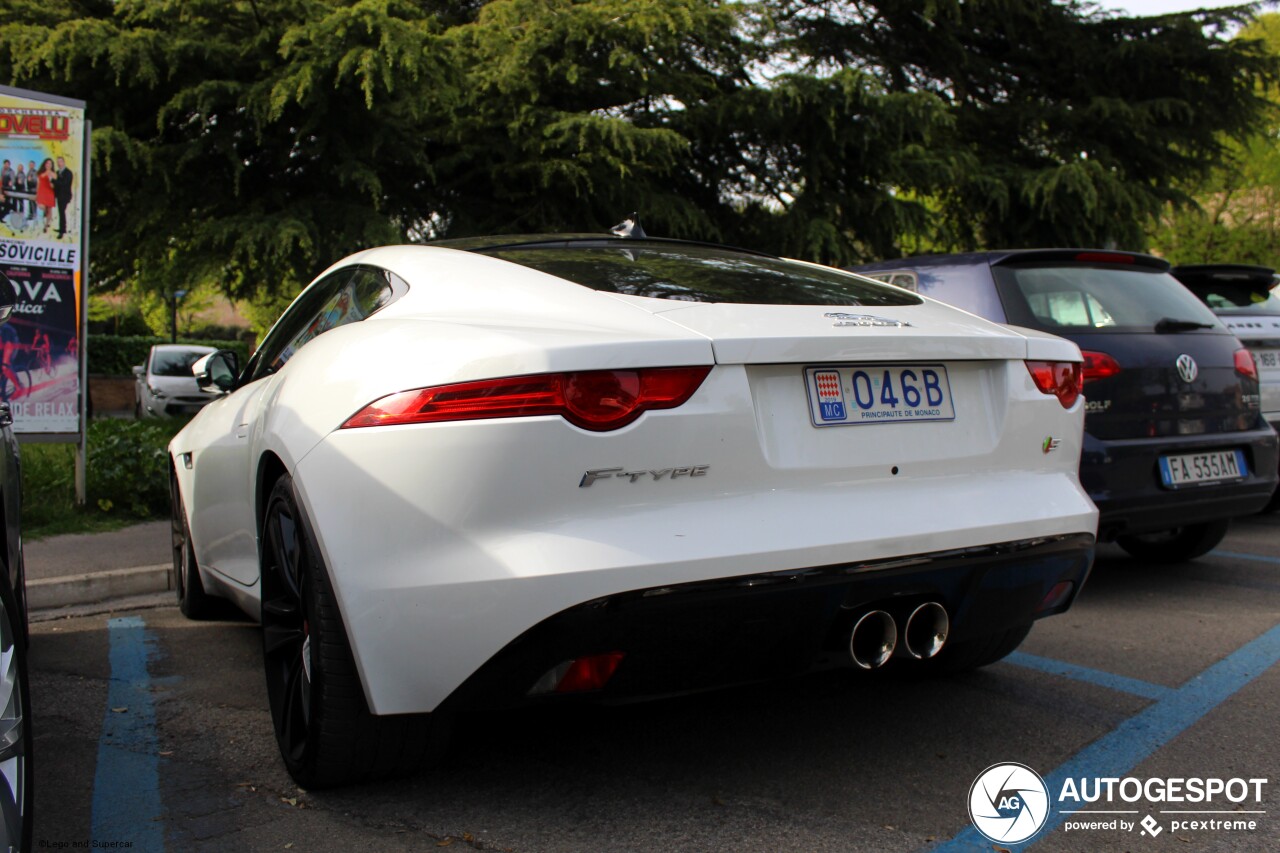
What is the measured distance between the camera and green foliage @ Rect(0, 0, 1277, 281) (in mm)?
8883

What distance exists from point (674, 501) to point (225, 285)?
8.10 meters

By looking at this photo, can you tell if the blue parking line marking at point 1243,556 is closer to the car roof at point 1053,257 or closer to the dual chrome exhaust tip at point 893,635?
the car roof at point 1053,257

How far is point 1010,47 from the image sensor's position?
15.0m

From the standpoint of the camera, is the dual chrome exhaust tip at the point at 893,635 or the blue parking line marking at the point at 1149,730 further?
the dual chrome exhaust tip at the point at 893,635

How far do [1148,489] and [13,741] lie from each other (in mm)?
4262

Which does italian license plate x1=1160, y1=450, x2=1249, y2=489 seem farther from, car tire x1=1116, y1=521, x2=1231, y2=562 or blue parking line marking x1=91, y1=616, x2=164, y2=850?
blue parking line marking x1=91, y1=616, x2=164, y2=850

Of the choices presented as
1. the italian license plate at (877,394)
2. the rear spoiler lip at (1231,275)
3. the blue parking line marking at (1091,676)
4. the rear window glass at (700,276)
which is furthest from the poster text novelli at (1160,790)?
the rear spoiler lip at (1231,275)

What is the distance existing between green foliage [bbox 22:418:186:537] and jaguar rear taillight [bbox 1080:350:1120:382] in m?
5.69

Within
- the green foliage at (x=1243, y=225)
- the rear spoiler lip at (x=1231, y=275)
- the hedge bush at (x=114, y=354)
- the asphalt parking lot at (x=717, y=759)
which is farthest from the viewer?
the hedge bush at (x=114, y=354)

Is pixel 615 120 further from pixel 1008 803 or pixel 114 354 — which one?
pixel 114 354

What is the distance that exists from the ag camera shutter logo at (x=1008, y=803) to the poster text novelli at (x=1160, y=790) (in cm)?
8

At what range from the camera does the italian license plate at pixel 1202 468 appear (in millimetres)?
4879

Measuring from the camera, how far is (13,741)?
2090mm

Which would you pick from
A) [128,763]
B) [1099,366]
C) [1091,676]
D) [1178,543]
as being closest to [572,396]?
[128,763]
